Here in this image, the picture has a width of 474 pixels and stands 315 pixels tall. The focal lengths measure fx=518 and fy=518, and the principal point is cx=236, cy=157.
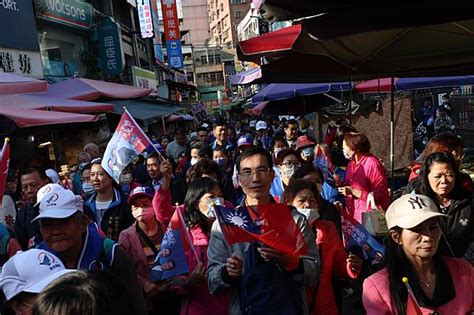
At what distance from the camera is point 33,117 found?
6996 mm

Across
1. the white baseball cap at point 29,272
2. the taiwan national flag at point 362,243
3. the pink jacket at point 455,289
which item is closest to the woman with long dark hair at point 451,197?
the taiwan national flag at point 362,243

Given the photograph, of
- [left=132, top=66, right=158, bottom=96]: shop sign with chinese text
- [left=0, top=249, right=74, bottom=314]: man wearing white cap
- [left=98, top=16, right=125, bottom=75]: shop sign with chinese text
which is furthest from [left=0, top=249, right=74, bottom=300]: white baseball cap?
[left=132, top=66, right=158, bottom=96]: shop sign with chinese text

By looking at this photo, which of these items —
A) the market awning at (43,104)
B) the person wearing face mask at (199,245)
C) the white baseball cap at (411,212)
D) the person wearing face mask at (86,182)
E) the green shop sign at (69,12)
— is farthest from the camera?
the green shop sign at (69,12)

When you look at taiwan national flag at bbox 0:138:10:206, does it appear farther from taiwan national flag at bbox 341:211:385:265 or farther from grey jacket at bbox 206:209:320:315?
taiwan national flag at bbox 341:211:385:265

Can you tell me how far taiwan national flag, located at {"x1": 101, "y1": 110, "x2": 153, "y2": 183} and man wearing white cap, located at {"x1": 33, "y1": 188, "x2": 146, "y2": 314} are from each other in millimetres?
1888

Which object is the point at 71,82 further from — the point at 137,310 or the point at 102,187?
the point at 137,310

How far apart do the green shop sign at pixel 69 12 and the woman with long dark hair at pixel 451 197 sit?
14.9m

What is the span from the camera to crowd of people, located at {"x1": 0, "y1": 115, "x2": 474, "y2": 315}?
2268 mm

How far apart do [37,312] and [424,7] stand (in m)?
2.38

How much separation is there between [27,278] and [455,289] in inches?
80.3

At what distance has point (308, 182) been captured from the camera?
411cm

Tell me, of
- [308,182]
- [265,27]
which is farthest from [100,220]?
[265,27]

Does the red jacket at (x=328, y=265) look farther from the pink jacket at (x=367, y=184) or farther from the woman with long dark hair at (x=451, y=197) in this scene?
the pink jacket at (x=367, y=184)

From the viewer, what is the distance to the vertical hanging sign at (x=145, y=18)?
101ft
